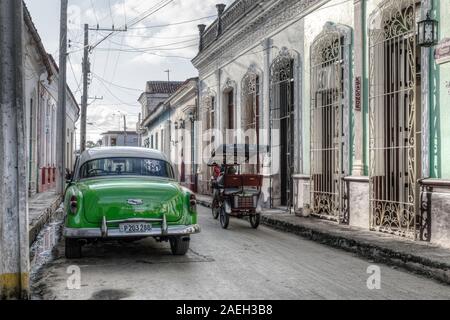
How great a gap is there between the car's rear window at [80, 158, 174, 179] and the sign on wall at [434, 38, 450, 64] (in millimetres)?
4664

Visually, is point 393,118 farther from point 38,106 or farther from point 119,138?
point 119,138

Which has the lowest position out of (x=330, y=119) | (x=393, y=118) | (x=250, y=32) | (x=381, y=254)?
(x=381, y=254)

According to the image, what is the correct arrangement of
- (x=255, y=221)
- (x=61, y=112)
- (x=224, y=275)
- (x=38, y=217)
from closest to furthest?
(x=224, y=275) → (x=38, y=217) → (x=255, y=221) → (x=61, y=112)

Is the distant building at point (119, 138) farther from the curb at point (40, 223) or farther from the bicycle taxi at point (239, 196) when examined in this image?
the bicycle taxi at point (239, 196)

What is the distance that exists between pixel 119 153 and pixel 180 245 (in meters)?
1.96

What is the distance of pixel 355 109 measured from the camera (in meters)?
11.2

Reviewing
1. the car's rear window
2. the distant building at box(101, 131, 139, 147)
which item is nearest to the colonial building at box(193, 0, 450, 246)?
the car's rear window

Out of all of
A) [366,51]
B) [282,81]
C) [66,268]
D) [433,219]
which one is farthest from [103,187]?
[282,81]

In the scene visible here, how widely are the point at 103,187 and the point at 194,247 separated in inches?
83.1

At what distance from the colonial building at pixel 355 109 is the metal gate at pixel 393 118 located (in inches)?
0.8

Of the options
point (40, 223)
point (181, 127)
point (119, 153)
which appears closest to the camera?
point (119, 153)

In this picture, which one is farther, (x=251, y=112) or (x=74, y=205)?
(x=251, y=112)

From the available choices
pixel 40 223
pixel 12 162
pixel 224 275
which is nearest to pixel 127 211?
pixel 224 275

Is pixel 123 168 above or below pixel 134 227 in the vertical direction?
above
